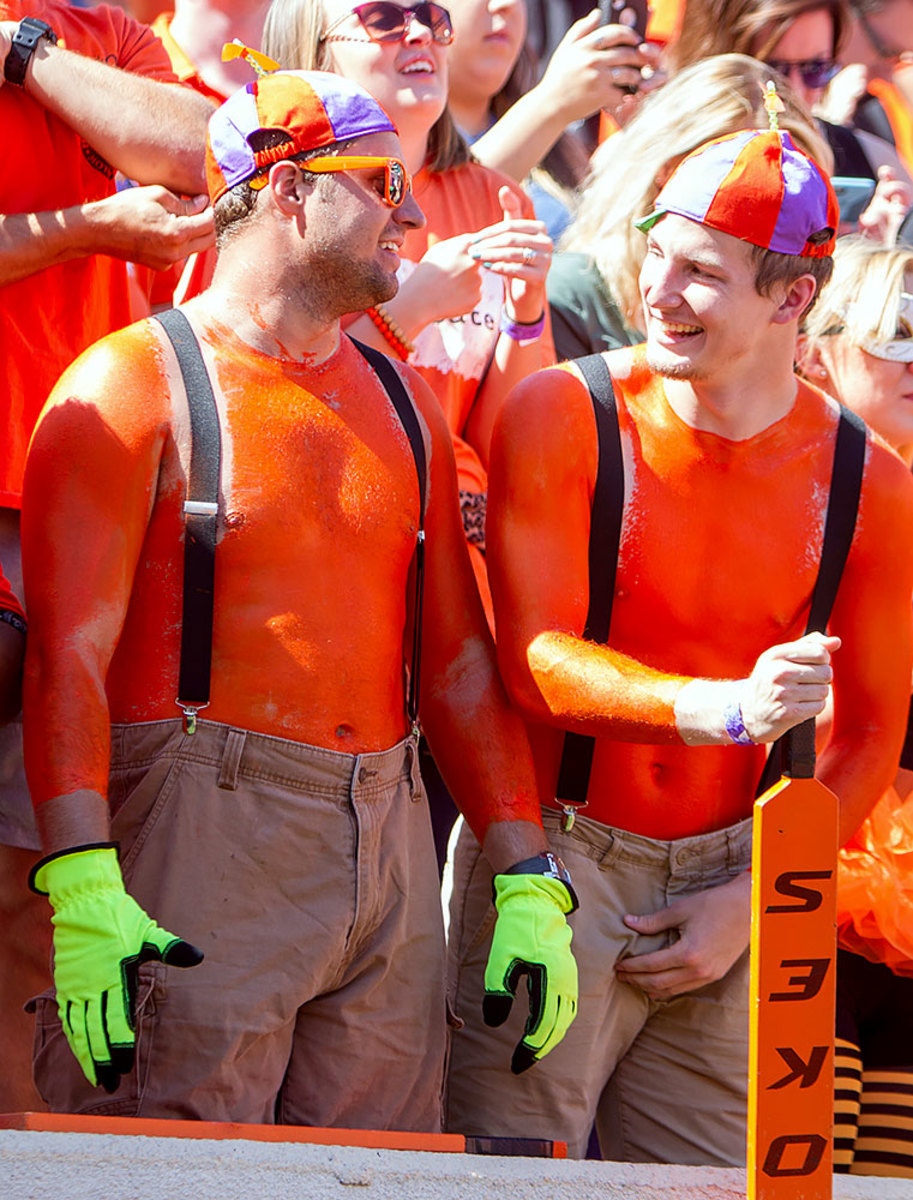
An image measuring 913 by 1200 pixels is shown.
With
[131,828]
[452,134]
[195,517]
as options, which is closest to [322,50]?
[452,134]

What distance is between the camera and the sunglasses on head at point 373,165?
8.99 feet

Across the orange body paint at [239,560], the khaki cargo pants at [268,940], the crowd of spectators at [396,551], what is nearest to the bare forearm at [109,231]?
the crowd of spectators at [396,551]

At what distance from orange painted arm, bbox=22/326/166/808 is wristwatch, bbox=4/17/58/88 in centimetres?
72

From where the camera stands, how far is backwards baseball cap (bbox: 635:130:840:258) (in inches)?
114

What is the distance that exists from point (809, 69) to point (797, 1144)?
358 centimetres

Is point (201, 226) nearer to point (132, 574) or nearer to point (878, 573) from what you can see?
point (132, 574)

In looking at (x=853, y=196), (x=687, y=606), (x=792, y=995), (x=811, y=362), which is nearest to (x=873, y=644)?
(x=687, y=606)

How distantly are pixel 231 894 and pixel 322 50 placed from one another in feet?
6.35

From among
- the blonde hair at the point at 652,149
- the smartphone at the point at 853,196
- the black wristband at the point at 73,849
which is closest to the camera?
the black wristband at the point at 73,849

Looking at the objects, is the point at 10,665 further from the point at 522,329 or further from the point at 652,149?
the point at 652,149

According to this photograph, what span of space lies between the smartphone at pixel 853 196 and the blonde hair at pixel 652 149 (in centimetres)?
85

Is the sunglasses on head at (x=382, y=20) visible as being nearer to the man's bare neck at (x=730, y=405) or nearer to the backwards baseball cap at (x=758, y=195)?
the backwards baseball cap at (x=758, y=195)

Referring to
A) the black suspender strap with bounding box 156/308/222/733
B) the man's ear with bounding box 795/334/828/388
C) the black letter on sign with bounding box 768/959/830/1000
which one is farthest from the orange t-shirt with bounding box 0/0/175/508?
the man's ear with bounding box 795/334/828/388

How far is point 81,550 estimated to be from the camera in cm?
249
